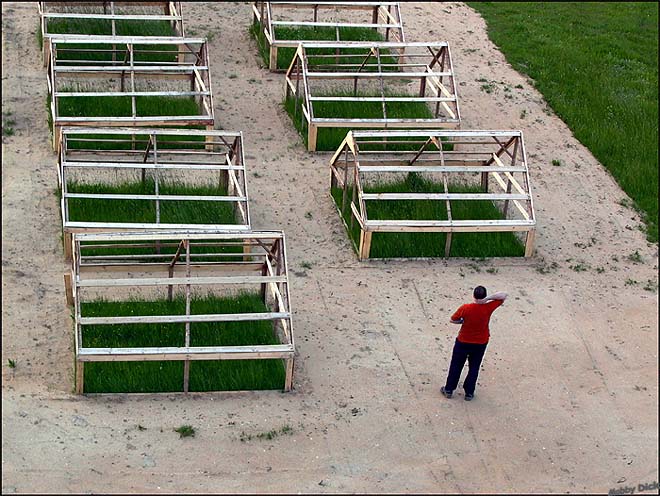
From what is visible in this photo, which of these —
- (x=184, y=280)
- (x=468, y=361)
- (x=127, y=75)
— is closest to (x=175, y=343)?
(x=184, y=280)

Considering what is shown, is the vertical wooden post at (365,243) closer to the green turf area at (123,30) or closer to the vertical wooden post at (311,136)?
the vertical wooden post at (311,136)

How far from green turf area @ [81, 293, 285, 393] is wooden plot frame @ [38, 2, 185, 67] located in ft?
23.0

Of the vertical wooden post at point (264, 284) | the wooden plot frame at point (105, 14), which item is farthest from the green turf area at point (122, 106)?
the vertical wooden post at point (264, 284)

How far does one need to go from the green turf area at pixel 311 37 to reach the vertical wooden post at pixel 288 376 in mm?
9056

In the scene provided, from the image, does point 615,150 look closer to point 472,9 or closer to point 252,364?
point 472,9

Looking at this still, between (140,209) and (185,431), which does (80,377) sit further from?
(140,209)

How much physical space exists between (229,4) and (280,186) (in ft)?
24.6

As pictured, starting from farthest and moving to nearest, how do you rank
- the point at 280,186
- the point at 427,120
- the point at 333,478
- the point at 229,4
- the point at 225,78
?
the point at 229,4 → the point at 225,78 → the point at 427,120 → the point at 280,186 → the point at 333,478

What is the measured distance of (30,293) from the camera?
14664mm

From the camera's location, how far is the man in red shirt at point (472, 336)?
12.7 metres

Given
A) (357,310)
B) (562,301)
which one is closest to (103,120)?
(357,310)

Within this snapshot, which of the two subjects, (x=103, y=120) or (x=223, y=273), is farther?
(x=103, y=120)

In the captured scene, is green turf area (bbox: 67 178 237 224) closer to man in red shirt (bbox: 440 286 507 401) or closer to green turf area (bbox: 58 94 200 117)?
green turf area (bbox: 58 94 200 117)

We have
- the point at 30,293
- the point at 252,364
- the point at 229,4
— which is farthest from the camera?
the point at 229,4
